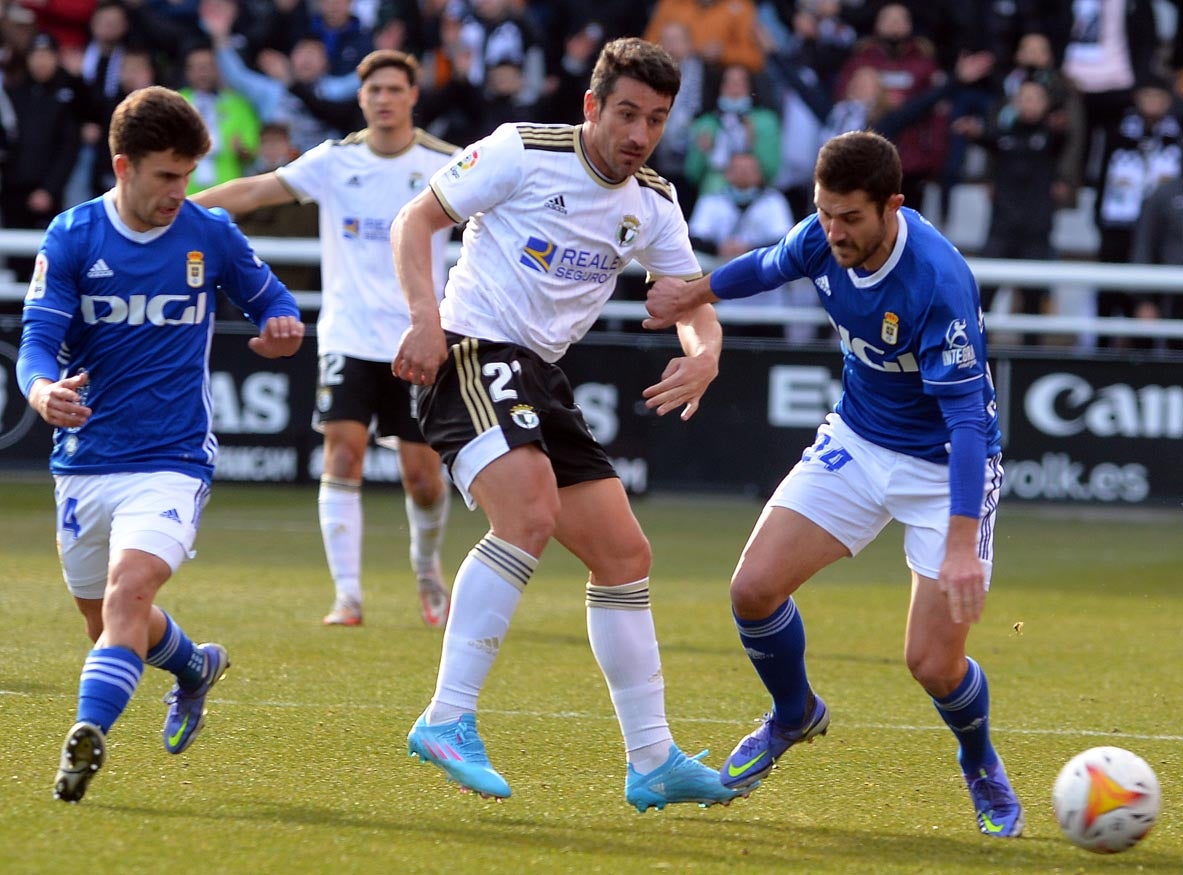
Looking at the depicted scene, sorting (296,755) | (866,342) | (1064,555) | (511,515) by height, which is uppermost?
(866,342)

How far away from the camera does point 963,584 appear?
4648mm

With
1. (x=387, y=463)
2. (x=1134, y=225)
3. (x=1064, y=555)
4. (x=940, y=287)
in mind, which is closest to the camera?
(x=940, y=287)

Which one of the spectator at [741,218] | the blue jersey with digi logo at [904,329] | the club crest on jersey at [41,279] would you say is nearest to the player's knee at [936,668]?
the blue jersey with digi logo at [904,329]

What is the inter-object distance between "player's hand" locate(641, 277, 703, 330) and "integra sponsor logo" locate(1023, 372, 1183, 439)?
8495mm

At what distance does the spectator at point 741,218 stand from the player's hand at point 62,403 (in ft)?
31.9

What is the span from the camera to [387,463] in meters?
13.8

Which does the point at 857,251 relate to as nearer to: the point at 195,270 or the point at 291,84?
the point at 195,270

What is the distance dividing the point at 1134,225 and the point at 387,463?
6360 mm

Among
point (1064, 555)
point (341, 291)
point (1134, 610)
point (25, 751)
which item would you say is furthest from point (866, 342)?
point (1064, 555)

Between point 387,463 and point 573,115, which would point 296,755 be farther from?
point 573,115

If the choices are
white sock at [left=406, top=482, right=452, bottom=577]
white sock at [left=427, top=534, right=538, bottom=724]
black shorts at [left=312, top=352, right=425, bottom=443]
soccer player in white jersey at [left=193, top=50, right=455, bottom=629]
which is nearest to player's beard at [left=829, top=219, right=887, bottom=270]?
white sock at [left=427, top=534, right=538, bottom=724]

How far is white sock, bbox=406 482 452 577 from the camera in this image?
872 cm

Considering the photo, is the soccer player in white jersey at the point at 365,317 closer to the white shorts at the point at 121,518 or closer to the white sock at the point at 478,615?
the white shorts at the point at 121,518

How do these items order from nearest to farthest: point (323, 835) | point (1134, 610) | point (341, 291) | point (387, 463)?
point (323, 835)
point (341, 291)
point (1134, 610)
point (387, 463)
